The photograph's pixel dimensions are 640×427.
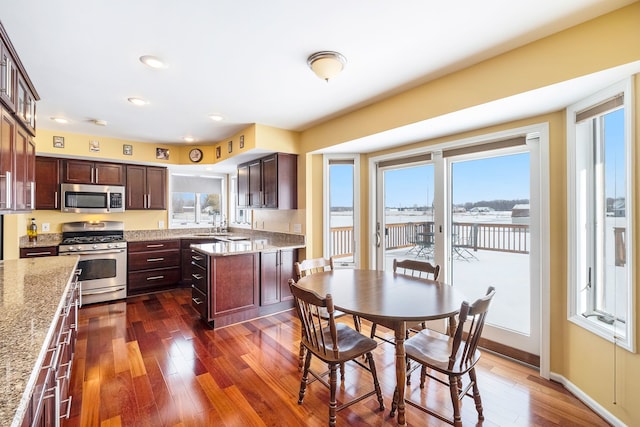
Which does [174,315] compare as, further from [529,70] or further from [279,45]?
[529,70]

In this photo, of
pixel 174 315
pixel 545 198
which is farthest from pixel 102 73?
pixel 545 198

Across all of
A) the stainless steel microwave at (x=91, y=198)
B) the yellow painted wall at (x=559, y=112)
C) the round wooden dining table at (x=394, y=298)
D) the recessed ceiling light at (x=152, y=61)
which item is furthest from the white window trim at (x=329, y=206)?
the stainless steel microwave at (x=91, y=198)

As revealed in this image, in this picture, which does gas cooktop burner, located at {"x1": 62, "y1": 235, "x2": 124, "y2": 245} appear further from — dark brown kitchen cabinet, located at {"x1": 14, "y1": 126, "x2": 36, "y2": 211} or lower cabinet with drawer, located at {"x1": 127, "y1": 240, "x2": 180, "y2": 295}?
dark brown kitchen cabinet, located at {"x1": 14, "y1": 126, "x2": 36, "y2": 211}

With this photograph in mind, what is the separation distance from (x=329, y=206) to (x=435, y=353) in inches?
99.8

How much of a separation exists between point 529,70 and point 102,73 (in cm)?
323

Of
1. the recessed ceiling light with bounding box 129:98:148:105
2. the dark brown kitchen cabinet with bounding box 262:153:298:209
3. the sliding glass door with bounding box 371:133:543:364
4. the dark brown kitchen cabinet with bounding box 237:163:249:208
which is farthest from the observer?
the dark brown kitchen cabinet with bounding box 237:163:249:208

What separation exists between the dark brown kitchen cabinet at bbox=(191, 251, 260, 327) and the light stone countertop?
1.31 meters

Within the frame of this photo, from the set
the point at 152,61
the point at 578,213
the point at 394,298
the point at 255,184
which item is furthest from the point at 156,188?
the point at 578,213

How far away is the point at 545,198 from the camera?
2406 mm

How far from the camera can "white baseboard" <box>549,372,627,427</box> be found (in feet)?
6.07

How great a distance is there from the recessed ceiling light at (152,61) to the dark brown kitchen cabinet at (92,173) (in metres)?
3.22

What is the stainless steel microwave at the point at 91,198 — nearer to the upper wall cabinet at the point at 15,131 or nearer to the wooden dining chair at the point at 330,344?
the upper wall cabinet at the point at 15,131

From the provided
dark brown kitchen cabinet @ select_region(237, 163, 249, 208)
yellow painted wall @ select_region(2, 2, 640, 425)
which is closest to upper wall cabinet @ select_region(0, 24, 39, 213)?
dark brown kitchen cabinet @ select_region(237, 163, 249, 208)

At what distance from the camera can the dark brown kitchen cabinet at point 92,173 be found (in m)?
4.35
